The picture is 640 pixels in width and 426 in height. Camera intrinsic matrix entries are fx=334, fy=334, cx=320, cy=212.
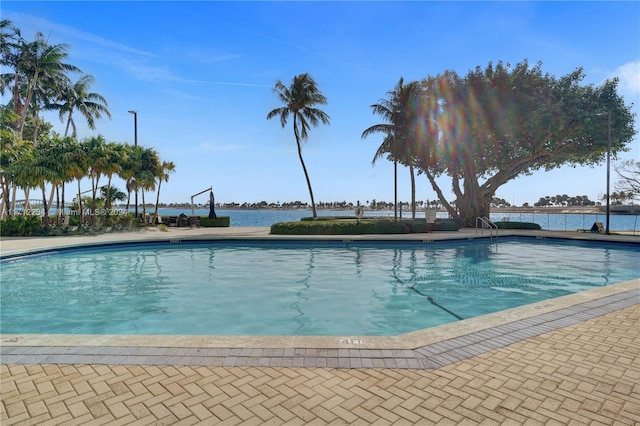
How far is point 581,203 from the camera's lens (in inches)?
5241

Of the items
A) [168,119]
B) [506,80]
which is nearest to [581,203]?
[506,80]

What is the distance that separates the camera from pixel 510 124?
20875 millimetres

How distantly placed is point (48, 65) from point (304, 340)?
93.2ft

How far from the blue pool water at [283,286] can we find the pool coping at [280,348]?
5.11 ft

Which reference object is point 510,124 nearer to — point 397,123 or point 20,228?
point 397,123

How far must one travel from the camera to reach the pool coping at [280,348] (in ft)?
10.7

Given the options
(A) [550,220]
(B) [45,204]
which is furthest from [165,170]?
(A) [550,220]

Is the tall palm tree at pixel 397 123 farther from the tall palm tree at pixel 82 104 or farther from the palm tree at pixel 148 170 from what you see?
the tall palm tree at pixel 82 104

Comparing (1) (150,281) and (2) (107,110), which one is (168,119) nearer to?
→ (1) (150,281)

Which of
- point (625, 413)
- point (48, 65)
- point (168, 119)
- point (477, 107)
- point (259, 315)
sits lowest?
point (259, 315)

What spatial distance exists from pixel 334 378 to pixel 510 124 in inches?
887

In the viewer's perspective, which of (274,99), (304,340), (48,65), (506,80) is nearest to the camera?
(304,340)

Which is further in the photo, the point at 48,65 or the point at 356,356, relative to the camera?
the point at 48,65

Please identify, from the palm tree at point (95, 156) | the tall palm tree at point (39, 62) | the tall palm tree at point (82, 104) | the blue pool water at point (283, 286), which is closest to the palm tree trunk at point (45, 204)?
the palm tree at point (95, 156)
